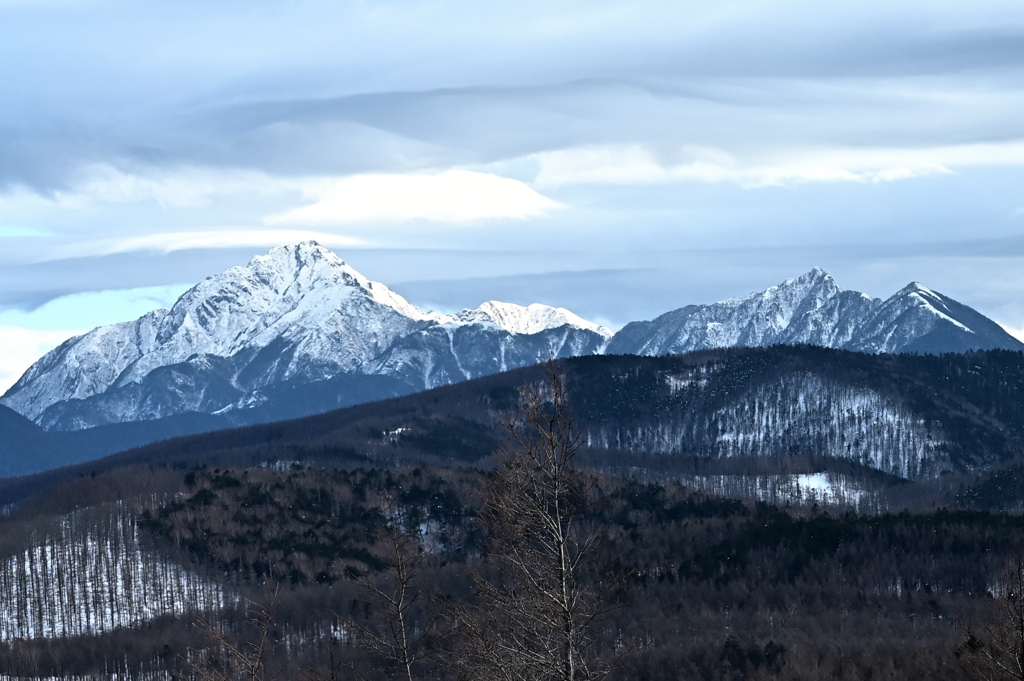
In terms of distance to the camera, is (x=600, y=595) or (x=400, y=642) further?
(x=400, y=642)

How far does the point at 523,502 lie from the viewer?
51281mm

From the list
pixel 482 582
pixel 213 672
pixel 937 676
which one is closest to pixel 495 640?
pixel 482 582

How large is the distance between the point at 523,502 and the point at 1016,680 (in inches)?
1099

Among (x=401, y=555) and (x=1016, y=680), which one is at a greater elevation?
(x=401, y=555)

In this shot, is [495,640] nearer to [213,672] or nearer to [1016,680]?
[213,672]

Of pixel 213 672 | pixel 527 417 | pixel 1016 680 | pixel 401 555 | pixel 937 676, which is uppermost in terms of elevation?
pixel 527 417

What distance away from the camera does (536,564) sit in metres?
51.3

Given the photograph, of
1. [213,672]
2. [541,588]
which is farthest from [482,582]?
[213,672]

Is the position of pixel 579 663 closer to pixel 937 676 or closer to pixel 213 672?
pixel 213 672

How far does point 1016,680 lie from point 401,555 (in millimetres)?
29259

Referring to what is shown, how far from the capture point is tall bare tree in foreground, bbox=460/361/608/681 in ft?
166

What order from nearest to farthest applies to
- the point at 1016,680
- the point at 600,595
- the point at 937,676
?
1. the point at 600,595
2. the point at 1016,680
3. the point at 937,676

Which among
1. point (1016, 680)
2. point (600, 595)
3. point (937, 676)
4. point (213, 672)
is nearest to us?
point (600, 595)

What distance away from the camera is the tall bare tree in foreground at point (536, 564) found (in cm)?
5066
